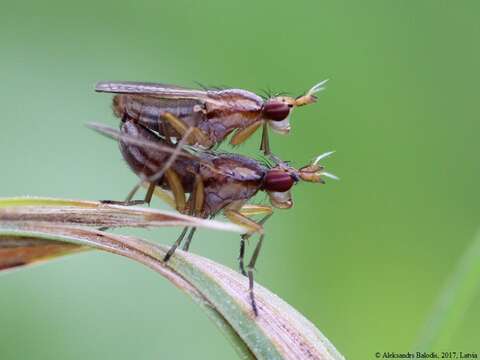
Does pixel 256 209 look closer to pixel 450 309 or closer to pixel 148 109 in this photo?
pixel 148 109

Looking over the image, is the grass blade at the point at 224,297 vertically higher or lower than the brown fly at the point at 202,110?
lower

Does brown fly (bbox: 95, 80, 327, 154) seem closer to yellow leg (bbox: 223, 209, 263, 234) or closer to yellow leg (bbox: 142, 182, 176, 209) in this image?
yellow leg (bbox: 142, 182, 176, 209)

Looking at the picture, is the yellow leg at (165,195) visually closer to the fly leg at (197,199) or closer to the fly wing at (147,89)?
the fly leg at (197,199)

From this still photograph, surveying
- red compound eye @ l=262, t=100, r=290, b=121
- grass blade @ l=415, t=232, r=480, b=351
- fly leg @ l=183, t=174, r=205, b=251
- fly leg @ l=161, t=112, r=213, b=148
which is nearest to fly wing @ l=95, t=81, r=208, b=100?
fly leg @ l=161, t=112, r=213, b=148

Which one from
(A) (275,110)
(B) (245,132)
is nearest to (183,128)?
(B) (245,132)

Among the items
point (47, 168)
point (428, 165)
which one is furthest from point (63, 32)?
point (428, 165)

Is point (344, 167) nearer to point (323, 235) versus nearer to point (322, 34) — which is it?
point (323, 235)

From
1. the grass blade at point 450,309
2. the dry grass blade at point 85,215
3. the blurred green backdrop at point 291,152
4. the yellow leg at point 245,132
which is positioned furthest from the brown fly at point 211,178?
the grass blade at point 450,309

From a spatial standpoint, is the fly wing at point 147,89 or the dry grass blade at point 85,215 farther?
the fly wing at point 147,89
